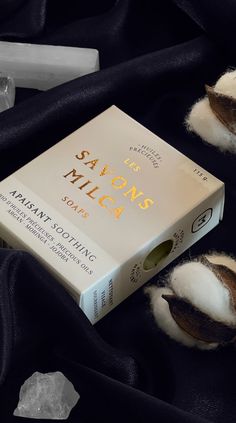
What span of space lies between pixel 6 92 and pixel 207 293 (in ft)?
1.30

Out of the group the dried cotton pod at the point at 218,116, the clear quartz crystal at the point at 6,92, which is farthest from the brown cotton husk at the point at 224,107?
the clear quartz crystal at the point at 6,92

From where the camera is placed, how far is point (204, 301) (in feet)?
2.37

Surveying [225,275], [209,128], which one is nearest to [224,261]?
[225,275]

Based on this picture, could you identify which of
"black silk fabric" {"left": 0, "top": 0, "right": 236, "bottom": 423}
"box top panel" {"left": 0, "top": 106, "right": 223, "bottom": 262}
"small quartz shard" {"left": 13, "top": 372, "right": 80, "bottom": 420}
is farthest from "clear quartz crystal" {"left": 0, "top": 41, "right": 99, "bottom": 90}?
"small quartz shard" {"left": 13, "top": 372, "right": 80, "bottom": 420}

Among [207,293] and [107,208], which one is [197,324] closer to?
[207,293]

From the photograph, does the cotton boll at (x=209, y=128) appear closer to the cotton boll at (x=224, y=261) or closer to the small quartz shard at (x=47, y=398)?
the cotton boll at (x=224, y=261)

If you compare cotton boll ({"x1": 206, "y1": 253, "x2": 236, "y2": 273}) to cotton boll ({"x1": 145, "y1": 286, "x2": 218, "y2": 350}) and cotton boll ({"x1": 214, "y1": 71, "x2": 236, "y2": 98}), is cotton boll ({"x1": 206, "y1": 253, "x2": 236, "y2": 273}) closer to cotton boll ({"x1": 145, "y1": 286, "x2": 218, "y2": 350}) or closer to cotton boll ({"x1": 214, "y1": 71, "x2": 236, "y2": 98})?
cotton boll ({"x1": 145, "y1": 286, "x2": 218, "y2": 350})

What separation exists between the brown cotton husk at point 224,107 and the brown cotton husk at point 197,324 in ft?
0.68

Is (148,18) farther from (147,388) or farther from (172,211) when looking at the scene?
(147,388)

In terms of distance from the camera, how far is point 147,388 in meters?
0.77

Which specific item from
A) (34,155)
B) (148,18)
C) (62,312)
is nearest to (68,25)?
(148,18)

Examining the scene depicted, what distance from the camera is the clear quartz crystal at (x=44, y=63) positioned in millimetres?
983

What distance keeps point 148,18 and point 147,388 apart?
0.53m

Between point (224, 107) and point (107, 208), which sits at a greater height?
point (224, 107)
